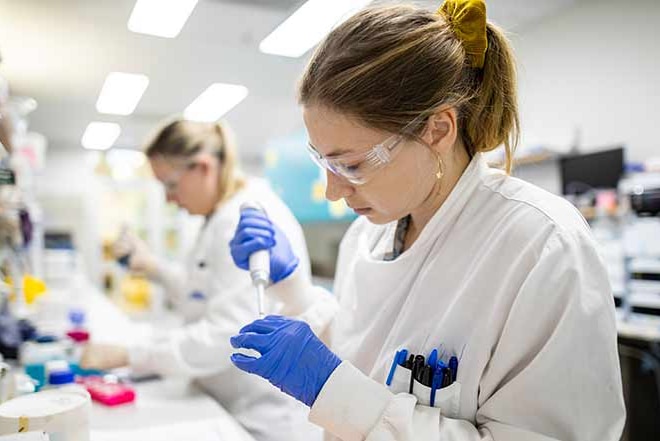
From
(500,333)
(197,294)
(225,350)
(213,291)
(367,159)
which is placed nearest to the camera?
(500,333)

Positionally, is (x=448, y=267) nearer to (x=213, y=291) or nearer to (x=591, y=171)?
(x=213, y=291)

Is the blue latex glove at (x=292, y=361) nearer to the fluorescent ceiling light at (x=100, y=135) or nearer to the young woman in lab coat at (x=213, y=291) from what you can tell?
the young woman in lab coat at (x=213, y=291)

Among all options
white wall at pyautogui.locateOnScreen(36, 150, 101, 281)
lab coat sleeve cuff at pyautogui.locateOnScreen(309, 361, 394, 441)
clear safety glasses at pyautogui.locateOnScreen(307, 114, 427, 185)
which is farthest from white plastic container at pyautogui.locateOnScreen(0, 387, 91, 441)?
white wall at pyautogui.locateOnScreen(36, 150, 101, 281)

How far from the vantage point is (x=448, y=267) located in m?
0.85

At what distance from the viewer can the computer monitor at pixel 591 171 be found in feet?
10.2

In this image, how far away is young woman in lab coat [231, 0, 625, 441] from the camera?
0.69 metres

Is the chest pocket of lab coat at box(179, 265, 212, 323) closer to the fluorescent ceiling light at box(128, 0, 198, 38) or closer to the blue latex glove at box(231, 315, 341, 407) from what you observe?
the blue latex glove at box(231, 315, 341, 407)

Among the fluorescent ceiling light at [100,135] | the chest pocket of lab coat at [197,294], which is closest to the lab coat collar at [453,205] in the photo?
the fluorescent ceiling light at [100,135]

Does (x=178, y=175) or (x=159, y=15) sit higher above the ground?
(x=159, y=15)

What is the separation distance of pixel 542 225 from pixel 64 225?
6.59 m

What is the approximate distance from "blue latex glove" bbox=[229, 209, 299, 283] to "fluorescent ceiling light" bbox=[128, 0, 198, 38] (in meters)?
0.46

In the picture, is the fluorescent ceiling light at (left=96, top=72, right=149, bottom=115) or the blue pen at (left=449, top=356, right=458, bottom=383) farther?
the fluorescent ceiling light at (left=96, top=72, right=149, bottom=115)

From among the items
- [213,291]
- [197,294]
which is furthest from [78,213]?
[213,291]

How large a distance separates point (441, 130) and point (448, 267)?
0.25 m
